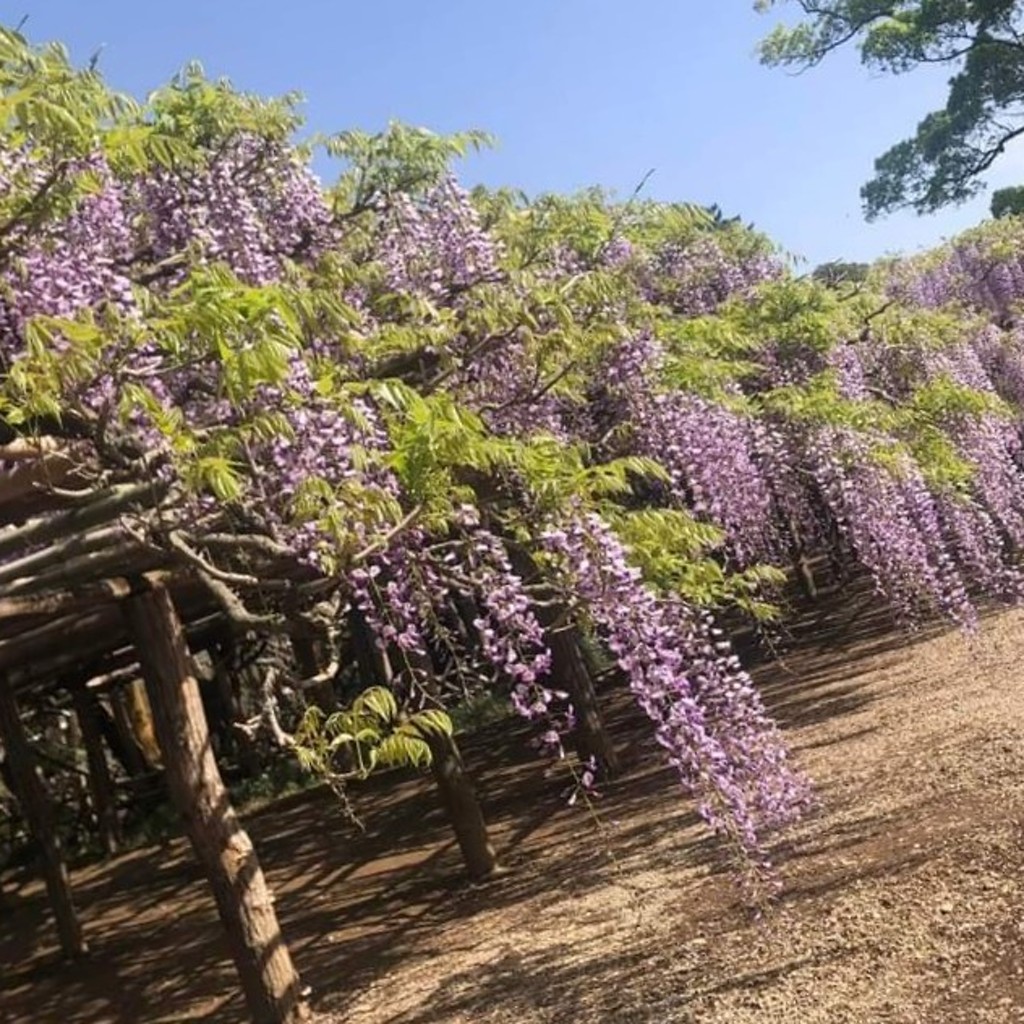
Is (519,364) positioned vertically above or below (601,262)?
below

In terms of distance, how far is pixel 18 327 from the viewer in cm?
496

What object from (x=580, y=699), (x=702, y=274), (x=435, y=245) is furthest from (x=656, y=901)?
(x=702, y=274)

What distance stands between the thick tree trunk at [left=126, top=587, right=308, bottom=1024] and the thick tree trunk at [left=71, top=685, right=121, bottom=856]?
7306 millimetres

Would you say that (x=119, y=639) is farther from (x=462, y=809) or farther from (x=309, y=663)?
(x=309, y=663)

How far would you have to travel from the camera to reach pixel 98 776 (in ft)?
48.2

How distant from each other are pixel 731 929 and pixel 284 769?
476 inches

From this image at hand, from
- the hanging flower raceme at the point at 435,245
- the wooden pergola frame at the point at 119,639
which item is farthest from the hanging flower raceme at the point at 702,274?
the wooden pergola frame at the point at 119,639

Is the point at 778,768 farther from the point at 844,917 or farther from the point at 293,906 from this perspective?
the point at 293,906

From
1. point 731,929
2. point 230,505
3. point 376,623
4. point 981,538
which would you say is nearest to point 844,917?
point 731,929

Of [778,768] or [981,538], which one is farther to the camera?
[981,538]

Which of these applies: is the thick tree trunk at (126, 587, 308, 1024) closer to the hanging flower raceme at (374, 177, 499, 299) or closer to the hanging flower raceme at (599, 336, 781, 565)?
the hanging flower raceme at (374, 177, 499, 299)

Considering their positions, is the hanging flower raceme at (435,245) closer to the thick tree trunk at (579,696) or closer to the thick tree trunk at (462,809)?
the thick tree trunk at (579,696)

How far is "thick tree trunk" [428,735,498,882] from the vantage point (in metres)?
9.27

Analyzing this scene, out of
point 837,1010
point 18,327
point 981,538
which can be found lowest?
point 837,1010
